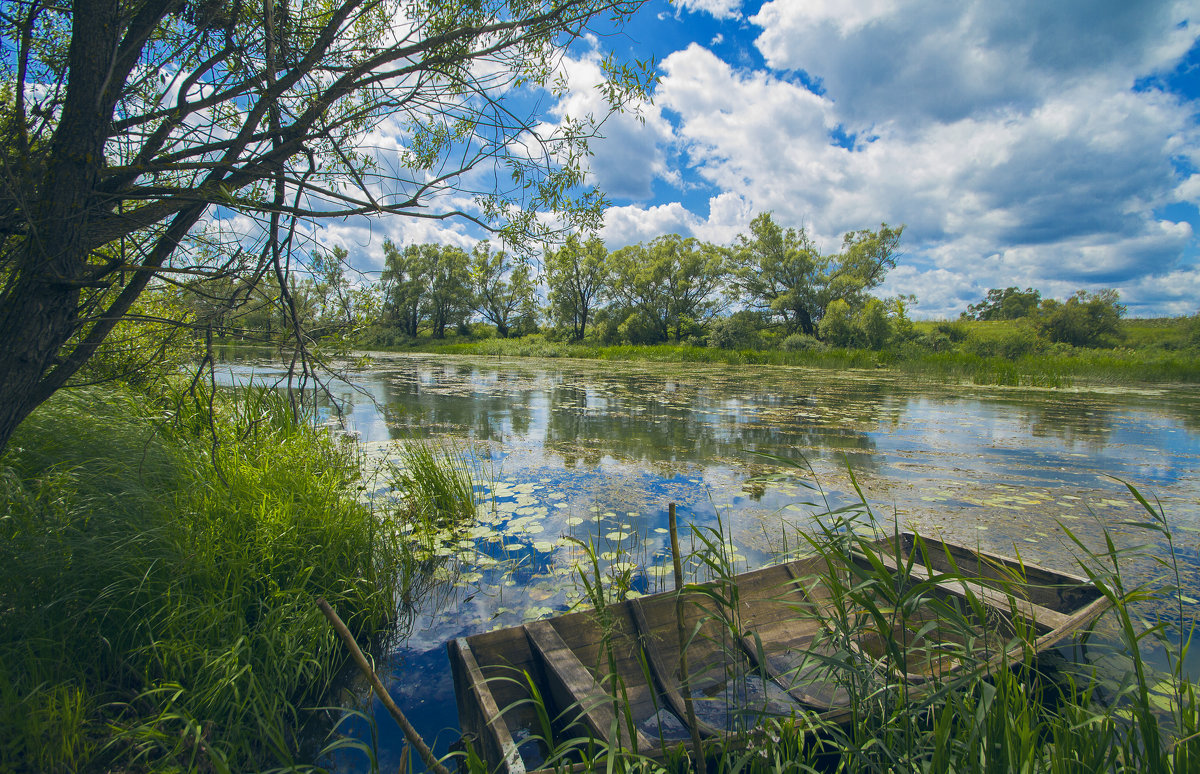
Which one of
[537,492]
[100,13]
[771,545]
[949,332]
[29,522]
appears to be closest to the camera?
[100,13]

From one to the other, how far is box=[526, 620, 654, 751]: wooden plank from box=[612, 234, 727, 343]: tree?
34.8m

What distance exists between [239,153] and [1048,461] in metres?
8.18

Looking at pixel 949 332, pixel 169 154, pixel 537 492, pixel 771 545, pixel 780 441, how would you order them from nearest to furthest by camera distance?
pixel 169 154 < pixel 771 545 < pixel 537 492 < pixel 780 441 < pixel 949 332

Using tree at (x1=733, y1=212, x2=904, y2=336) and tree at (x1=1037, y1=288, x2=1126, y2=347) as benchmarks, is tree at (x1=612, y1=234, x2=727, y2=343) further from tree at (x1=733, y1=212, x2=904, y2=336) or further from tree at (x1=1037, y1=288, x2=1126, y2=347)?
tree at (x1=1037, y1=288, x2=1126, y2=347)

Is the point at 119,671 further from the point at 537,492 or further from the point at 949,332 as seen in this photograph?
the point at 949,332

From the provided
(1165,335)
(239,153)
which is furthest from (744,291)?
(239,153)

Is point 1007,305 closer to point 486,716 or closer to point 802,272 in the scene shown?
point 802,272

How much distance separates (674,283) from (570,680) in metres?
36.8

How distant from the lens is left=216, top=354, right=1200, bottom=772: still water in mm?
3133

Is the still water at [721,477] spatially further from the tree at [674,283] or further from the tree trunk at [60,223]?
the tree at [674,283]

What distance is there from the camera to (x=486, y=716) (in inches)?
65.2

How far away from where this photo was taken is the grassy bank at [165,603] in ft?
5.90

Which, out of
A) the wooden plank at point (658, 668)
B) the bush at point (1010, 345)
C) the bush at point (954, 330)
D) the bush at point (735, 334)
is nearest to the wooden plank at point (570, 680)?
the wooden plank at point (658, 668)

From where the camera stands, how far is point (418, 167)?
9.91ft
